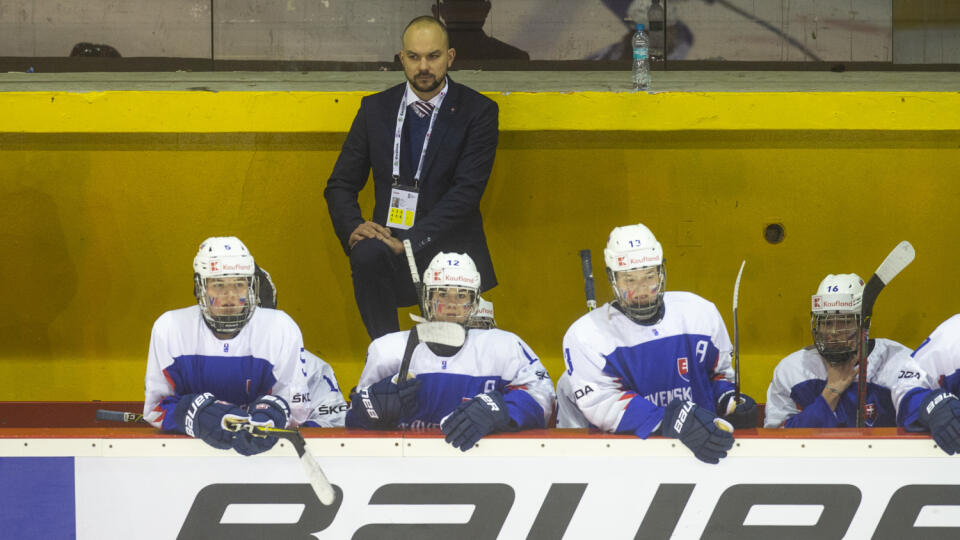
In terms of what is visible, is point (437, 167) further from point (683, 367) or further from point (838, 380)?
point (838, 380)

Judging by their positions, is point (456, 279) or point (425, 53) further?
point (425, 53)

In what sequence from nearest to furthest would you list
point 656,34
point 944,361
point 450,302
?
point 944,361, point 450,302, point 656,34

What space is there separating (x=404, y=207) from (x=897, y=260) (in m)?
1.62

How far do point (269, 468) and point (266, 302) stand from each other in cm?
110

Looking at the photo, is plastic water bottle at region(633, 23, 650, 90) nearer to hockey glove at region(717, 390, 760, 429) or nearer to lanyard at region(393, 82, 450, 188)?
lanyard at region(393, 82, 450, 188)

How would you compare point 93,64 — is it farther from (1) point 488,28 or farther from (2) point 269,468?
(2) point 269,468

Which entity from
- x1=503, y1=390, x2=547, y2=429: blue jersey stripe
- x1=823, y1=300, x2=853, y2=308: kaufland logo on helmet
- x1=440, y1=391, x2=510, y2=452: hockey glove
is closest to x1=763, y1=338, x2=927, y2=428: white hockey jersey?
x1=823, y1=300, x2=853, y2=308: kaufland logo on helmet

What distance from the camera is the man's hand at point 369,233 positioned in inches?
138

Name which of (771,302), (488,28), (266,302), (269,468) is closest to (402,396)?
(269,468)

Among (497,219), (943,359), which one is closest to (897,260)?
(943,359)

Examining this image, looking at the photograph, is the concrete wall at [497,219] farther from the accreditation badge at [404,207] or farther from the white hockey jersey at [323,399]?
the white hockey jersey at [323,399]

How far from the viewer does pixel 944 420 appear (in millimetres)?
2619

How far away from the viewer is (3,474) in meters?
2.67

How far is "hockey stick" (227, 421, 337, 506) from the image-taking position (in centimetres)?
262
